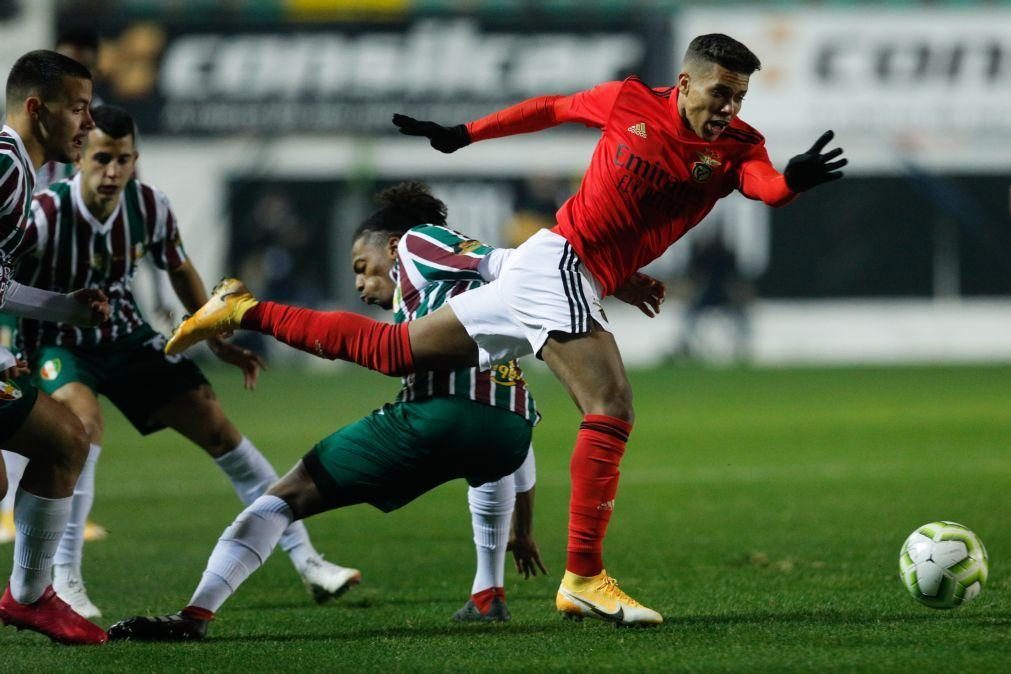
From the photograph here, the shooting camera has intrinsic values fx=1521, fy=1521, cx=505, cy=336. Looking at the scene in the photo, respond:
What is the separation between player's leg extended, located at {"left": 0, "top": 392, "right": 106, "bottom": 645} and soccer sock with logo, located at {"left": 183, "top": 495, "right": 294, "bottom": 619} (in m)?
0.39

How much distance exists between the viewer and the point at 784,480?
10.8 meters

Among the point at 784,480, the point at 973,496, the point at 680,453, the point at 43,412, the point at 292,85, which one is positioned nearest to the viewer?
the point at 43,412

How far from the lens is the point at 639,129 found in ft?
18.7

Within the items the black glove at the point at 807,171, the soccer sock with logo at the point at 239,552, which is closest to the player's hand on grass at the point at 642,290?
the black glove at the point at 807,171

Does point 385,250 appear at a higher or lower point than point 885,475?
higher

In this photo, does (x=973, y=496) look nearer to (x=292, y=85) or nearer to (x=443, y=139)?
(x=443, y=139)

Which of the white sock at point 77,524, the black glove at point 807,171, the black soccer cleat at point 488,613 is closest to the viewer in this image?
the black glove at point 807,171

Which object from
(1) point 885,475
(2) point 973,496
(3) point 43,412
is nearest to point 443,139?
(3) point 43,412

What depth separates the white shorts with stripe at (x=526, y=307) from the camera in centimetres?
545

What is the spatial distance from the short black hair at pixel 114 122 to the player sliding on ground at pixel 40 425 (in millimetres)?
1233

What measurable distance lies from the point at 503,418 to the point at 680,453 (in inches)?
288

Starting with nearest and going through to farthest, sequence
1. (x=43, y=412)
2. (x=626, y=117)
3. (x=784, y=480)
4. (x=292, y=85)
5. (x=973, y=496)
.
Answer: (x=43, y=412), (x=626, y=117), (x=973, y=496), (x=784, y=480), (x=292, y=85)

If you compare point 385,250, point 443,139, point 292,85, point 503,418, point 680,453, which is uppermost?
point 292,85

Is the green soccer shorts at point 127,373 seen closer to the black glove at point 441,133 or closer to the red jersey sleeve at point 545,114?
the black glove at point 441,133
